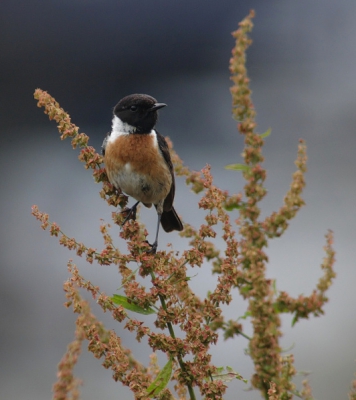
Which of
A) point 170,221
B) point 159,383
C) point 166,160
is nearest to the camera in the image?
point 159,383

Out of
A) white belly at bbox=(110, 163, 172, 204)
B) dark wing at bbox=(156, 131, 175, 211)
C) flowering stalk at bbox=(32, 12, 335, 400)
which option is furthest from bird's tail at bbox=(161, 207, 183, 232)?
flowering stalk at bbox=(32, 12, 335, 400)

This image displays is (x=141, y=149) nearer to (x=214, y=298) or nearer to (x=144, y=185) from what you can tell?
(x=144, y=185)

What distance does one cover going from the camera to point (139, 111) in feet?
12.8

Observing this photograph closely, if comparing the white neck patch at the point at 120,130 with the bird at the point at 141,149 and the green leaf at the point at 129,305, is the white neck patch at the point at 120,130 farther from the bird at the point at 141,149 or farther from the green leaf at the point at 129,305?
the green leaf at the point at 129,305

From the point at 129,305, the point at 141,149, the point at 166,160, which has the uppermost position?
the point at 166,160

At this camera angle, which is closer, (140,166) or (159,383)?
(159,383)

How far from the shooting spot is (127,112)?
3900mm

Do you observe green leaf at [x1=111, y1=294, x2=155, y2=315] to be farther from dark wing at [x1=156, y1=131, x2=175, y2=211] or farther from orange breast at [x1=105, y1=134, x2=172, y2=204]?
dark wing at [x1=156, y1=131, x2=175, y2=211]

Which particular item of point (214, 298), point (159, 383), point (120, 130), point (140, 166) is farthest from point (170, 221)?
point (159, 383)

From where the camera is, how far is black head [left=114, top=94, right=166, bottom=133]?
12.7 ft

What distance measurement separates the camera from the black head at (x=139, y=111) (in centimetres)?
387

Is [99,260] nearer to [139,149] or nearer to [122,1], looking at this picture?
[139,149]

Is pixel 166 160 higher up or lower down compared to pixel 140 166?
higher up

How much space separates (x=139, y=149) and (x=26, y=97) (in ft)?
13.6
